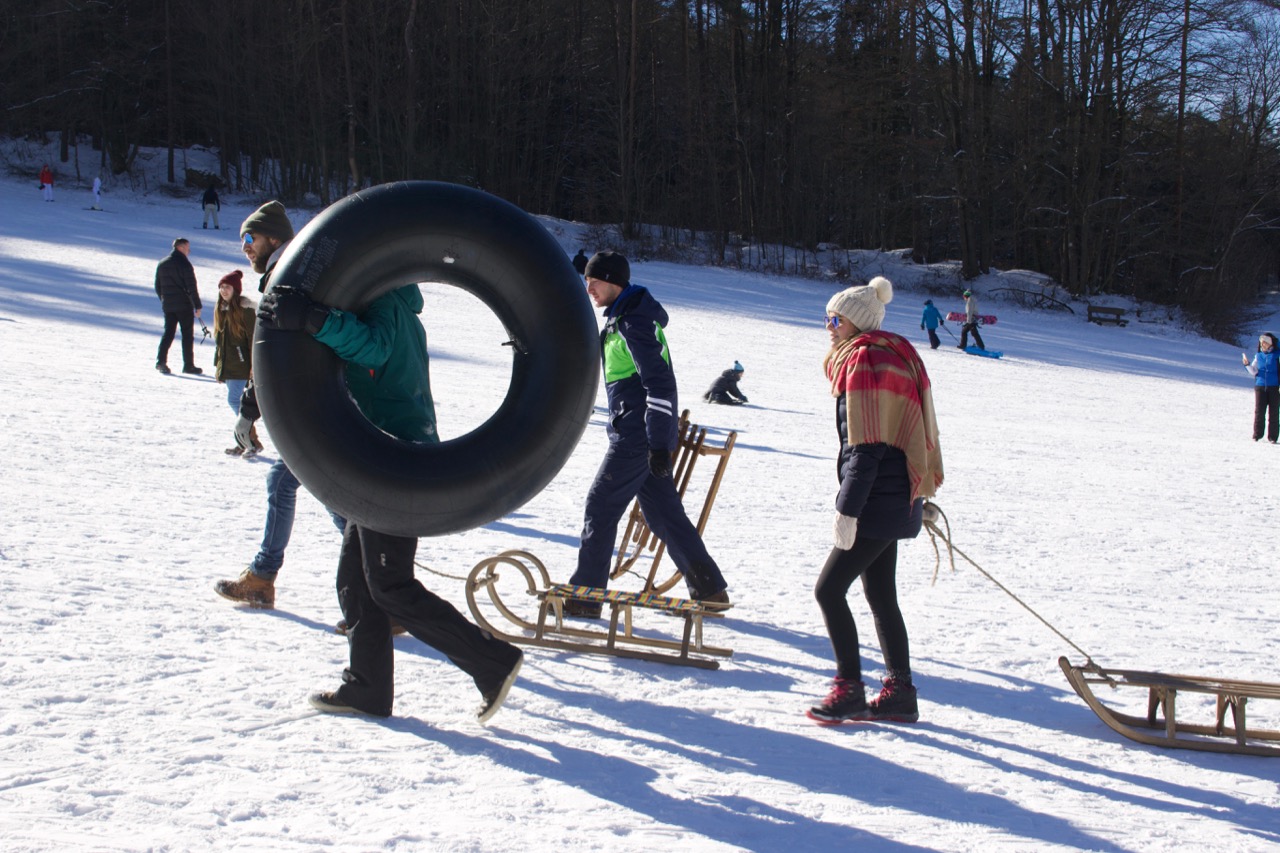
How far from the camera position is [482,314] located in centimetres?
2006

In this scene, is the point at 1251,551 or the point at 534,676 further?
the point at 1251,551

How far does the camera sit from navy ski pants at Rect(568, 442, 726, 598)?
501 cm

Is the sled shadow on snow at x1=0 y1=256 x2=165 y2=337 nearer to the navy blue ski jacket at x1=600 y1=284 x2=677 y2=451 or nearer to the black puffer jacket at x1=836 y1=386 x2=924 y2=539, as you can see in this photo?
the navy blue ski jacket at x1=600 y1=284 x2=677 y2=451

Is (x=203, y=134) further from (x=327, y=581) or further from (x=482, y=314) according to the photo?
(x=327, y=581)

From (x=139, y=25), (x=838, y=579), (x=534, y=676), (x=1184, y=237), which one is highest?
(x=139, y=25)

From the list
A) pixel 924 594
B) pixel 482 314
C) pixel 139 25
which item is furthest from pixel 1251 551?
pixel 139 25

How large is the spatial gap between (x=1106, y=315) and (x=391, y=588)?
32075 mm

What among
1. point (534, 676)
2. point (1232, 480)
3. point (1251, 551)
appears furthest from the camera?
point (1232, 480)

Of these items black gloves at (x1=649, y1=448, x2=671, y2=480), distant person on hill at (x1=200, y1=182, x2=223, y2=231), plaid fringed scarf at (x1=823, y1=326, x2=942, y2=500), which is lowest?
black gloves at (x1=649, y1=448, x2=671, y2=480)

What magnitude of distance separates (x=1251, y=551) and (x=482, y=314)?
14593 millimetres

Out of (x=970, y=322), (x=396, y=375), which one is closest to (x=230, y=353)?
(x=396, y=375)

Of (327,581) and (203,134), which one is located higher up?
(203,134)

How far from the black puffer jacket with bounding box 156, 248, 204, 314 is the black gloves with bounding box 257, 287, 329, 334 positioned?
9508 mm

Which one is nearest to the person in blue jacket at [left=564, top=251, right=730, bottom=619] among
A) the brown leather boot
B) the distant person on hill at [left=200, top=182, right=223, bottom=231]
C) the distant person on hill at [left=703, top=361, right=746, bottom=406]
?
the brown leather boot
